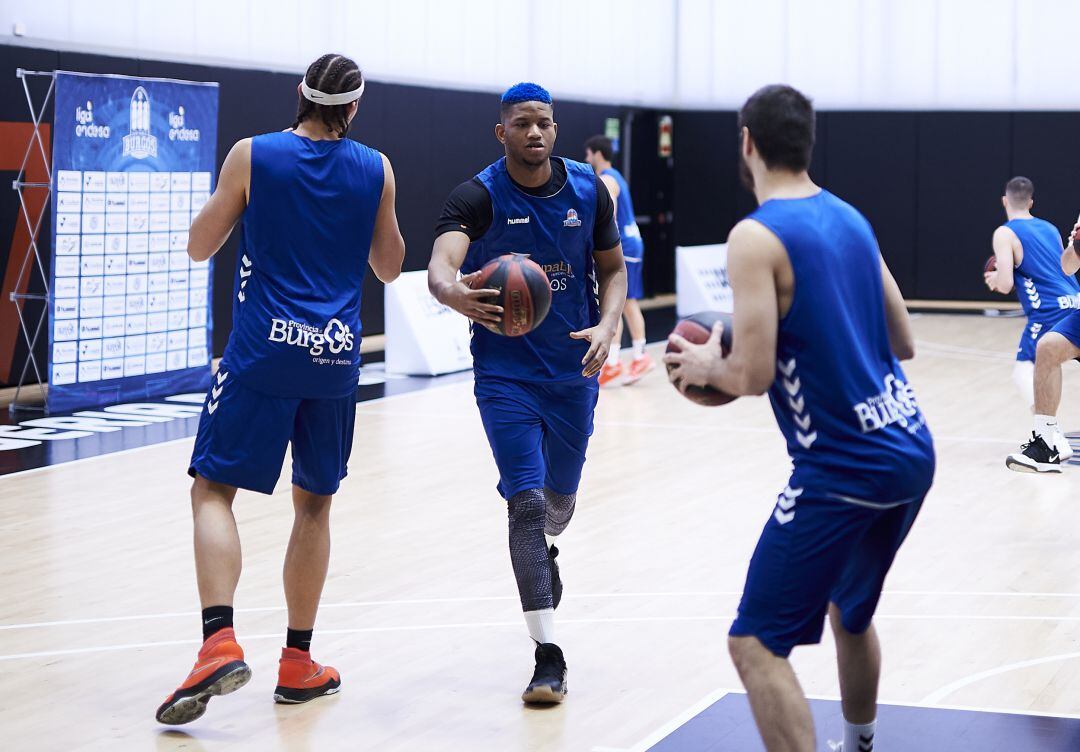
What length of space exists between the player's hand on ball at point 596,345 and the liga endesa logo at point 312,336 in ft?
2.64

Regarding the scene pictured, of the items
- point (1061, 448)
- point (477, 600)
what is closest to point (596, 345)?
point (477, 600)

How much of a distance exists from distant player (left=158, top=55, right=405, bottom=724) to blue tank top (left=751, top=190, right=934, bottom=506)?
163 centimetres

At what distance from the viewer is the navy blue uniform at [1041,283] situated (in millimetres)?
9539

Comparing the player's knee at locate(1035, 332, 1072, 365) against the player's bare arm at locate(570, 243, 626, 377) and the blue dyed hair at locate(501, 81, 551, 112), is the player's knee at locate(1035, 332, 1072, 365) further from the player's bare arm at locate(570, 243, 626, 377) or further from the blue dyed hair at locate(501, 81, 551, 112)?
the blue dyed hair at locate(501, 81, 551, 112)

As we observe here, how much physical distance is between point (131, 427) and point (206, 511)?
19.7 ft

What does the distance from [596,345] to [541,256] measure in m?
0.37

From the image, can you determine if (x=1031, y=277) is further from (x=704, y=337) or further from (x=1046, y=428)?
(x=704, y=337)

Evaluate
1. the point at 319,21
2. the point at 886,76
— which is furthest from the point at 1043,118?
the point at 319,21

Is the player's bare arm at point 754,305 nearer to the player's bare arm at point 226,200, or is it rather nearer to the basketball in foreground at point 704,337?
the basketball in foreground at point 704,337

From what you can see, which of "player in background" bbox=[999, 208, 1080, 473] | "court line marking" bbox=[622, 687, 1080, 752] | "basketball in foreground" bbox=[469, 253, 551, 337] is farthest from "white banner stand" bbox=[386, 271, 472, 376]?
"court line marking" bbox=[622, 687, 1080, 752]

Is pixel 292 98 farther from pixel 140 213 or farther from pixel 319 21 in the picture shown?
pixel 140 213

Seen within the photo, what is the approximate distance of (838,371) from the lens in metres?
3.36

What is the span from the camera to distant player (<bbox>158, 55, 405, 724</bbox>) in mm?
4492

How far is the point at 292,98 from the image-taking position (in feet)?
47.3
